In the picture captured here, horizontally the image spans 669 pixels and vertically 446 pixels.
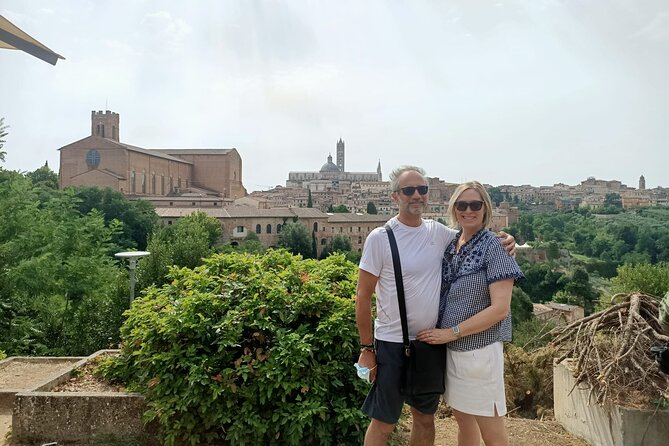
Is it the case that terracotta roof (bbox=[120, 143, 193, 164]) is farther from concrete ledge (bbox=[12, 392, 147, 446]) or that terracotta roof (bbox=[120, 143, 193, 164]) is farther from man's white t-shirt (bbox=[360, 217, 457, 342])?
man's white t-shirt (bbox=[360, 217, 457, 342])

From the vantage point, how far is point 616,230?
7494cm

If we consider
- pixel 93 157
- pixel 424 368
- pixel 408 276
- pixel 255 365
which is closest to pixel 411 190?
pixel 408 276

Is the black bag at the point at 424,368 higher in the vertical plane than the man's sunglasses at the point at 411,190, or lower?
lower

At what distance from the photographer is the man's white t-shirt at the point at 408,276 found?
2729 millimetres

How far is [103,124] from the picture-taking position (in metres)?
77.8

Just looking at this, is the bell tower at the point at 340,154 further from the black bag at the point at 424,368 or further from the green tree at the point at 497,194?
the black bag at the point at 424,368

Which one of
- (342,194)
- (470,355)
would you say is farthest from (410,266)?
(342,194)

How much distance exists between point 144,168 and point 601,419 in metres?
75.9

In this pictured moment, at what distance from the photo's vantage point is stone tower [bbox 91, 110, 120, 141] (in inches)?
3061

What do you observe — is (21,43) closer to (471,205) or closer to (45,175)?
(471,205)

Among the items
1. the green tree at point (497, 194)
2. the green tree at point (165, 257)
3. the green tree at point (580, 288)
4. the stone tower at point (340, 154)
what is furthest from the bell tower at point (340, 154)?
the green tree at point (165, 257)

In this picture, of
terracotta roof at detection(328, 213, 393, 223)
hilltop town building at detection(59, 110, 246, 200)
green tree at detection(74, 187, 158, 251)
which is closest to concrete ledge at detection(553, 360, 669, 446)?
green tree at detection(74, 187, 158, 251)

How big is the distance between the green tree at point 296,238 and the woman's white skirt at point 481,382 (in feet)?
182

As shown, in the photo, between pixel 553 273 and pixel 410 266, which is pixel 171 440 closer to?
pixel 410 266
